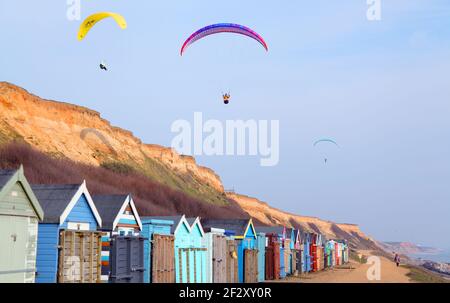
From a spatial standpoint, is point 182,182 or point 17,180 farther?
point 182,182

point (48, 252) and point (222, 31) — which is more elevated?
point (222, 31)

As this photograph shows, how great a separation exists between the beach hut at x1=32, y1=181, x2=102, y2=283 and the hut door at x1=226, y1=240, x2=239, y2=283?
11.3m

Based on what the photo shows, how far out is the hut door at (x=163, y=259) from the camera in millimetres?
21641

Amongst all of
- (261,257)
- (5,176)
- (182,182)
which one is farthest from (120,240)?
(182,182)

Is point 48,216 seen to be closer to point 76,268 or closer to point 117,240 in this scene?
point 76,268

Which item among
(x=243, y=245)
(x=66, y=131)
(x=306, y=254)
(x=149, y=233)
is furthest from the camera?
(x=66, y=131)

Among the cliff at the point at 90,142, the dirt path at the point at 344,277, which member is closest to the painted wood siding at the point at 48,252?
the dirt path at the point at 344,277

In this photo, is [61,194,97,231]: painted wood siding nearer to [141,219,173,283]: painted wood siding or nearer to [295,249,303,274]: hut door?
[141,219,173,283]: painted wood siding

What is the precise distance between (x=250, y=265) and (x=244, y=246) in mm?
1176

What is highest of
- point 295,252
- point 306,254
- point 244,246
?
point 244,246

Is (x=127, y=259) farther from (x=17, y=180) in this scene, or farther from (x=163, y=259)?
(x=17, y=180)

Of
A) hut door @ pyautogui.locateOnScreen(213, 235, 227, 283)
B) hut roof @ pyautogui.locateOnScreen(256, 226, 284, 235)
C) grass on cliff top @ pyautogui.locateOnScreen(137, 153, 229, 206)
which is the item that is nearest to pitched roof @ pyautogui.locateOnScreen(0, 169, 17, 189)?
hut door @ pyautogui.locateOnScreen(213, 235, 227, 283)

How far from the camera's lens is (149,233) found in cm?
2183
